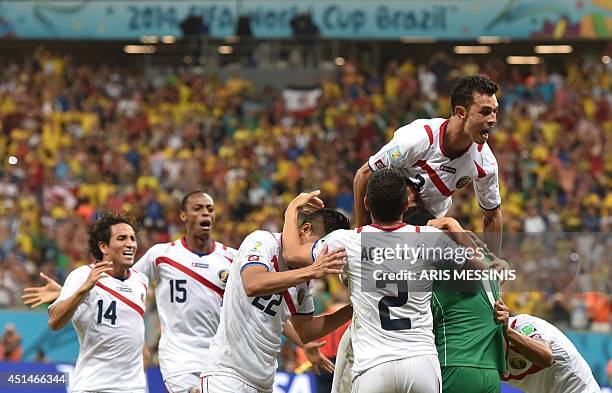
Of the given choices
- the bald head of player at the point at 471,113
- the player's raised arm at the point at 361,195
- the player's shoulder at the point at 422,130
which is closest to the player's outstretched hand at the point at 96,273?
the player's raised arm at the point at 361,195

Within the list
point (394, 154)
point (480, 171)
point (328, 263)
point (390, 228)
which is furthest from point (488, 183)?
point (328, 263)

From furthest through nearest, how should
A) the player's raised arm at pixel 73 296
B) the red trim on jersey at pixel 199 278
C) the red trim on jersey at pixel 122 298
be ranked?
the red trim on jersey at pixel 199 278 < the red trim on jersey at pixel 122 298 < the player's raised arm at pixel 73 296

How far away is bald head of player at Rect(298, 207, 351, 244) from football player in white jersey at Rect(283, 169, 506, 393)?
0.51 m

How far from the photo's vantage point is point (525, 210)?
57.2 ft

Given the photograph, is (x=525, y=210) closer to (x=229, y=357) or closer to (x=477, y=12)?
(x=477, y=12)

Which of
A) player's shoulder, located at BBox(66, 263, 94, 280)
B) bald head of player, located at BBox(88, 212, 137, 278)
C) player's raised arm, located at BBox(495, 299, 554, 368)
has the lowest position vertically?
player's raised arm, located at BBox(495, 299, 554, 368)

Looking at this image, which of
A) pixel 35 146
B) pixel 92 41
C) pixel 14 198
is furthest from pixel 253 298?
pixel 92 41

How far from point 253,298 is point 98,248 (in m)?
2.14

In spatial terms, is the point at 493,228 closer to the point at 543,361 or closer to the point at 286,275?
the point at 543,361

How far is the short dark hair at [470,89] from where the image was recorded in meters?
7.74

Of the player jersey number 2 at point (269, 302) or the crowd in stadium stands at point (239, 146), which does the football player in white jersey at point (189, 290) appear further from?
the crowd in stadium stands at point (239, 146)

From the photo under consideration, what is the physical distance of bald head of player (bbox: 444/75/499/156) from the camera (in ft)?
25.2

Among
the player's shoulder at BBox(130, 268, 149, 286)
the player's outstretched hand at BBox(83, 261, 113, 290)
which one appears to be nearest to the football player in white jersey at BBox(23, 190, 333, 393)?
the player's shoulder at BBox(130, 268, 149, 286)

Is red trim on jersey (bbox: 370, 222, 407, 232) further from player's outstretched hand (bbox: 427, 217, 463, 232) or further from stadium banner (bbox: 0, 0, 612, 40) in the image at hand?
stadium banner (bbox: 0, 0, 612, 40)
